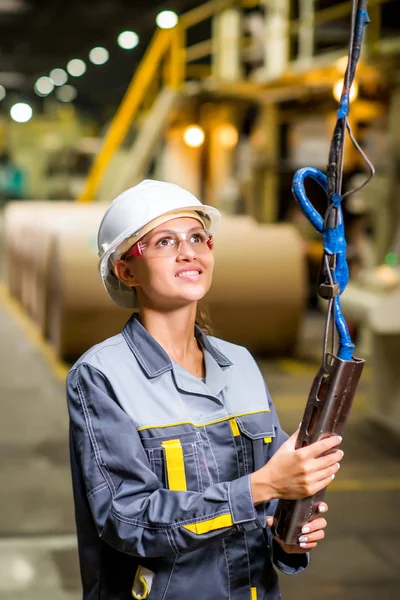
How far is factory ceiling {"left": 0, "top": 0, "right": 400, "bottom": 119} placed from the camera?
2550cm

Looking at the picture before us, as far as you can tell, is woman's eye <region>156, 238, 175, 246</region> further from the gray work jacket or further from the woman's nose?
the gray work jacket

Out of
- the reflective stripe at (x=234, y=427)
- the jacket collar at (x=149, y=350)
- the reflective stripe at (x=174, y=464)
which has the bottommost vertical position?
the reflective stripe at (x=174, y=464)

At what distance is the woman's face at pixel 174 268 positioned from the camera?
1.93 metres

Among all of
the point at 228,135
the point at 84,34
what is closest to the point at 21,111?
the point at 84,34

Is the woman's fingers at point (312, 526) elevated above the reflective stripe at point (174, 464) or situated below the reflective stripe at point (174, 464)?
below

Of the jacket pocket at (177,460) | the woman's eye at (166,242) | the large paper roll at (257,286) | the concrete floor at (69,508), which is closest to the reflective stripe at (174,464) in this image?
the jacket pocket at (177,460)

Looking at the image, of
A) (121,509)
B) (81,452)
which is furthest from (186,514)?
(81,452)

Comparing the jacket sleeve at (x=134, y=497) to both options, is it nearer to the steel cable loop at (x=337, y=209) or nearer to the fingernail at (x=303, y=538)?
the fingernail at (x=303, y=538)

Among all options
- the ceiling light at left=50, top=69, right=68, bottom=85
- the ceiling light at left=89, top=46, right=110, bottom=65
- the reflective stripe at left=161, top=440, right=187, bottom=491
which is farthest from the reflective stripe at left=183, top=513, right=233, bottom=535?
the ceiling light at left=50, top=69, right=68, bottom=85

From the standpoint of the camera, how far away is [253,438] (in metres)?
1.95

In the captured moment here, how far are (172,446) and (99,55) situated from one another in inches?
1631

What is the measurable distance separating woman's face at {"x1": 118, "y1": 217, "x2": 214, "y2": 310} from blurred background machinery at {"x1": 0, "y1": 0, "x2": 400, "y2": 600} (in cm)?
276

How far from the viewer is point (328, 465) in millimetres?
1705

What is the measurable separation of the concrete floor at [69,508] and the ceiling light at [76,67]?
120 feet
